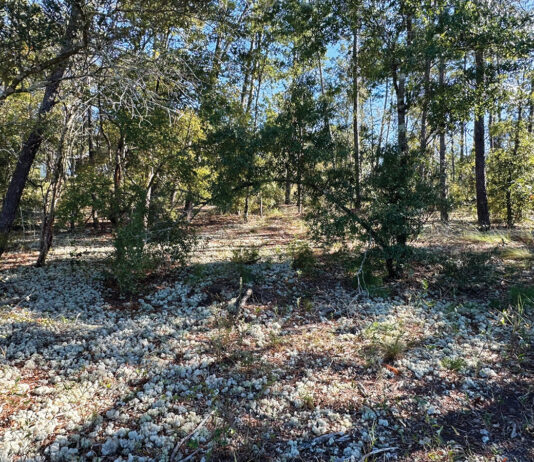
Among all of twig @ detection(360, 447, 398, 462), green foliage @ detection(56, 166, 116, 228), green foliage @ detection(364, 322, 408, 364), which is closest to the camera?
twig @ detection(360, 447, 398, 462)

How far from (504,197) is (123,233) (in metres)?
13.5

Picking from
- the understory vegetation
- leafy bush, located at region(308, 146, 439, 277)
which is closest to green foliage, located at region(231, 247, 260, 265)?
the understory vegetation

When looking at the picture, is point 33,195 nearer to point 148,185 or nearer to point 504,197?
point 148,185

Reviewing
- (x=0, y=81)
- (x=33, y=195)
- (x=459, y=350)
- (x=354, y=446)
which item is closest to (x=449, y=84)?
(x=459, y=350)

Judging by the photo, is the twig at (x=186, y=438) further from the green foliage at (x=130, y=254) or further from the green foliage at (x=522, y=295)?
the green foliage at (x=522, y=295)

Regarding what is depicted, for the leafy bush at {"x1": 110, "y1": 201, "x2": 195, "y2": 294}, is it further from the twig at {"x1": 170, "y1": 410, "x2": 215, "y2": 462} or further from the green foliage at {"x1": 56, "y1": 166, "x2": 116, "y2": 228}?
the twig at {"x1": 170, "y1": 410, "x2": 215, "y2": 462}

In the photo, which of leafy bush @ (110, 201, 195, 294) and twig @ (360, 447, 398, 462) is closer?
twig @ (360, 447, 398, 462)

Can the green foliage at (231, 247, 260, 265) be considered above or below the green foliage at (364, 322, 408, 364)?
above

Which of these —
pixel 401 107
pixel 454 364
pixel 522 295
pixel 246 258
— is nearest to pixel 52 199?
pixel 246 258

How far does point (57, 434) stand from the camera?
3.35 m

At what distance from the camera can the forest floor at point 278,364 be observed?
3.28 metres

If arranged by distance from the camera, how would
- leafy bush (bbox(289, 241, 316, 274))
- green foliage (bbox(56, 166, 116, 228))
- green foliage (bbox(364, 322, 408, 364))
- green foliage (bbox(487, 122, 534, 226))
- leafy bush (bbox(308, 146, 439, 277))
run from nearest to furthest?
1. green foliage (bbox(364, 322, 408, 364))
2. leafy bush (bbox(308, 146, 439, 277))
3. leafy bush (bbox(289, 241, 316, 274))
4. green foliage (bbox(56, 166, 116, 228))
5. green foliage (bbox(487, 122, 534, 226))

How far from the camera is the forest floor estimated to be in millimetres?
3281

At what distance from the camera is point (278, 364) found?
4.77m
